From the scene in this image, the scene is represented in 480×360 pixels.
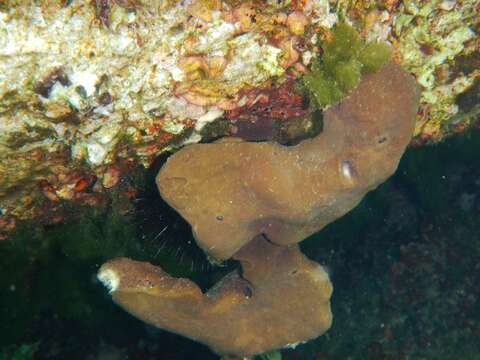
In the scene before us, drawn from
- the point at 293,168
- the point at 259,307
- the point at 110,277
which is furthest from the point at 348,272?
the point at 110,277

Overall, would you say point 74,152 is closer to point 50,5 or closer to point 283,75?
point 50,5

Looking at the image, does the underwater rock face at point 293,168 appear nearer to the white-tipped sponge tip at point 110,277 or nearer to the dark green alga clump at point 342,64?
the dark green alga clump at point 342,64

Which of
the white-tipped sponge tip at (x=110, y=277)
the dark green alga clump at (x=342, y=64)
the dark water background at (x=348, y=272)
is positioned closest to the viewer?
the dark green alga clump at (x=342, y=64)

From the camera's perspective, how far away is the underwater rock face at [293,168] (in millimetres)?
3223

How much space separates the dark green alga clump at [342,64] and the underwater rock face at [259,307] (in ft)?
5.41

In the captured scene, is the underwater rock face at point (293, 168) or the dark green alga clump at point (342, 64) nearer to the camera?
the dark green alga clump at point (342, 64)

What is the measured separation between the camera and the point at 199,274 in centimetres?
489

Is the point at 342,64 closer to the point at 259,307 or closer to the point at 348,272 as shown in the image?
the point at 259,307

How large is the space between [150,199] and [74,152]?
101 centimetres

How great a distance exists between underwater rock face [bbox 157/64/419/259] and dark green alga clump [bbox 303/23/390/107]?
0.39ft

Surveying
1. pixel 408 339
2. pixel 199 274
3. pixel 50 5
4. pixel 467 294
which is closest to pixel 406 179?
pixel 467 294

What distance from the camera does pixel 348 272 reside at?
785 cm

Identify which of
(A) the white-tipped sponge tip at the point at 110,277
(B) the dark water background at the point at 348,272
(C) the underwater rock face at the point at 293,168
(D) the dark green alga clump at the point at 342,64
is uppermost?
(D) the dark green alga clump at the point at 342,64

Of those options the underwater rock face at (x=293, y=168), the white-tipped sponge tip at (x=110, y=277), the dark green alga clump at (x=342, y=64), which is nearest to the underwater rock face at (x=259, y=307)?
the white-tipped sponge tip at (x=110, y=277)
